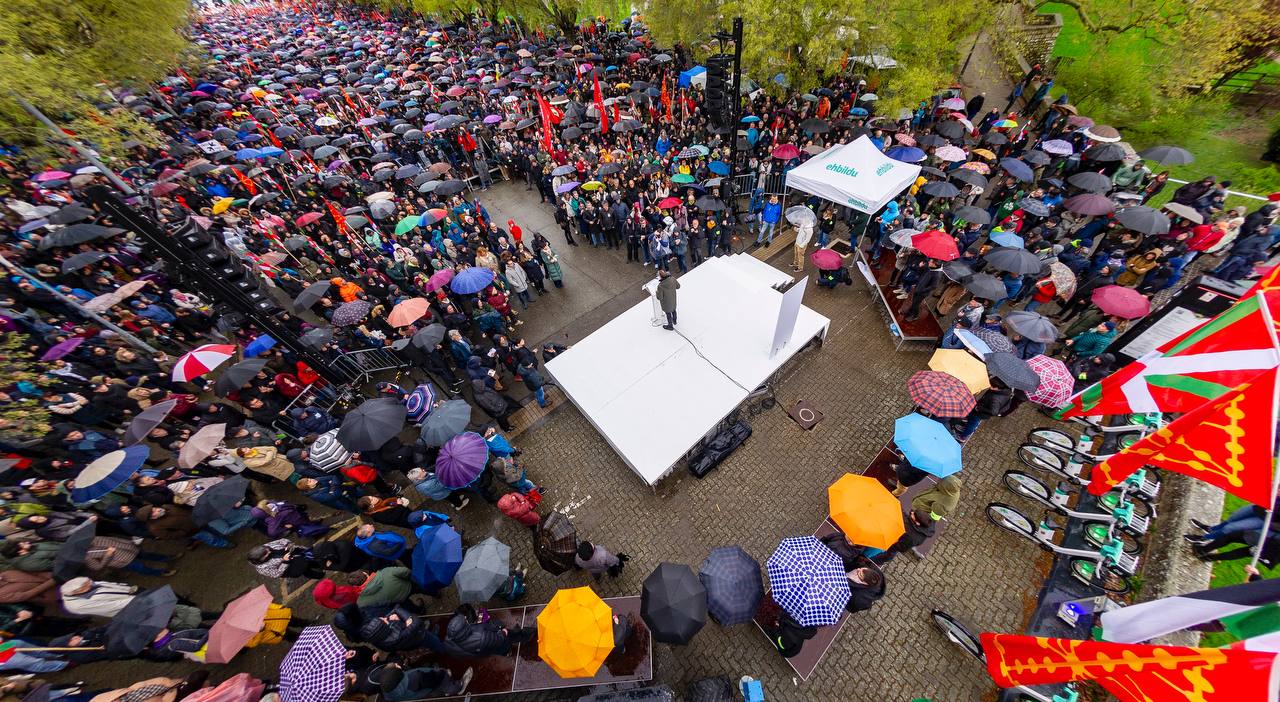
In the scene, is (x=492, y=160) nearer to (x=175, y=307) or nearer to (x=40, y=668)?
(x=175, y=307)

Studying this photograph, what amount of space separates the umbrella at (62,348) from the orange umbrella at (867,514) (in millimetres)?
17160

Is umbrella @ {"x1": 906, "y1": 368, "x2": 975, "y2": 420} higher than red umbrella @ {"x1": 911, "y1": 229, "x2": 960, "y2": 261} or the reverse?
the reverse

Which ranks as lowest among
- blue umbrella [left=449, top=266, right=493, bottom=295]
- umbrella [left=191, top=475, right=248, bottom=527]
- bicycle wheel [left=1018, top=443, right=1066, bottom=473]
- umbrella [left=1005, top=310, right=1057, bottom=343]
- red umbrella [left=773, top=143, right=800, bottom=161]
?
bicycle wheel [left=1018, top=443, right=1066, bottom=473]

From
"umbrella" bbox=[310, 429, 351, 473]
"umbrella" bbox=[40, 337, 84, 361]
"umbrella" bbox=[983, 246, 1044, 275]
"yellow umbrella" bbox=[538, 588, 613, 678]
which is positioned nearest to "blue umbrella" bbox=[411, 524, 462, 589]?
"yellow umbrella" bbox=[538, 588, 613, 678]

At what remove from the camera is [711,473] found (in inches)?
375

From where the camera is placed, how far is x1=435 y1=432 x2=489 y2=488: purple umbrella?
7.25 metres

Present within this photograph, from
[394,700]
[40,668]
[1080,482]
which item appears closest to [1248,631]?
[1080,482]

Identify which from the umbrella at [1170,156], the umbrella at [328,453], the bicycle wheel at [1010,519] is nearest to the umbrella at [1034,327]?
the bicycle wheel at [1010,519]

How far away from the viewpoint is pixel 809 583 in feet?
20.2

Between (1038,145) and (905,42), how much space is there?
7.59m

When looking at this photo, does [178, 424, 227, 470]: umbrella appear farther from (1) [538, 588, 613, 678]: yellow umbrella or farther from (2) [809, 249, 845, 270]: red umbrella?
(2) [809, 249, 845, 270]: red umbrella

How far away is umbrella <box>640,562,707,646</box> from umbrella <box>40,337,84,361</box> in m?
14.6

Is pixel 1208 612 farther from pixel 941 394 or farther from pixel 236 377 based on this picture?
pixel 236 377

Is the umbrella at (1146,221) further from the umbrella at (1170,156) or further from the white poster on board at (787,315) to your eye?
the white poster on board at (787,315)
